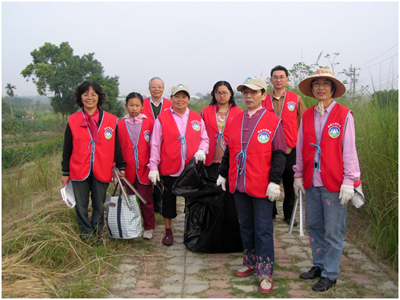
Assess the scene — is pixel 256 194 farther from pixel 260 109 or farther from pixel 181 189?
pixel 181 189

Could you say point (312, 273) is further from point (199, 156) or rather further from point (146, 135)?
point (146, 135)

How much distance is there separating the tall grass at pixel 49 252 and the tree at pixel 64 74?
16984mm

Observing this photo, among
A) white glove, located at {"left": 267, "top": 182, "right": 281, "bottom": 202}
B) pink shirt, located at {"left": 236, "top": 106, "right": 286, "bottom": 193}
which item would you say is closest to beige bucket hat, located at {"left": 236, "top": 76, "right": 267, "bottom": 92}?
pink shirt, located at {"left": 236, "top": 106, "right": 286, "bottom": 193}

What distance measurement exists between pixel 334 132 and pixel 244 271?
1538 mm

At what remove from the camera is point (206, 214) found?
3.75 metres

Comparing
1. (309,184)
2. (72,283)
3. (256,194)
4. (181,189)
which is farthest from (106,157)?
(309,184)

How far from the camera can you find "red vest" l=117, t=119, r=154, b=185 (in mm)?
3955

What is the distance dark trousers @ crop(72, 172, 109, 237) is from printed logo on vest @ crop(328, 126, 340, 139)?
7.88ft

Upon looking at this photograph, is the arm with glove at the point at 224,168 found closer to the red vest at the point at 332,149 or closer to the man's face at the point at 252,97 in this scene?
the man's face at the point at 252,97

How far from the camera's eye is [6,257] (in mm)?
2945

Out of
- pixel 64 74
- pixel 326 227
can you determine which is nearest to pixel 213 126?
pixel 326 227

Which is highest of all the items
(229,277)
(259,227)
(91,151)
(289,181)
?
(91,151)

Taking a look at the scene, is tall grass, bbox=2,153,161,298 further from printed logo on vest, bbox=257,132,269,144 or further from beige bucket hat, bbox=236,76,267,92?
beige bucket hat, bbox=236,76,267,92

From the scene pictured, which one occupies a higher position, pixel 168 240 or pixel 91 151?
pixel 91 151
